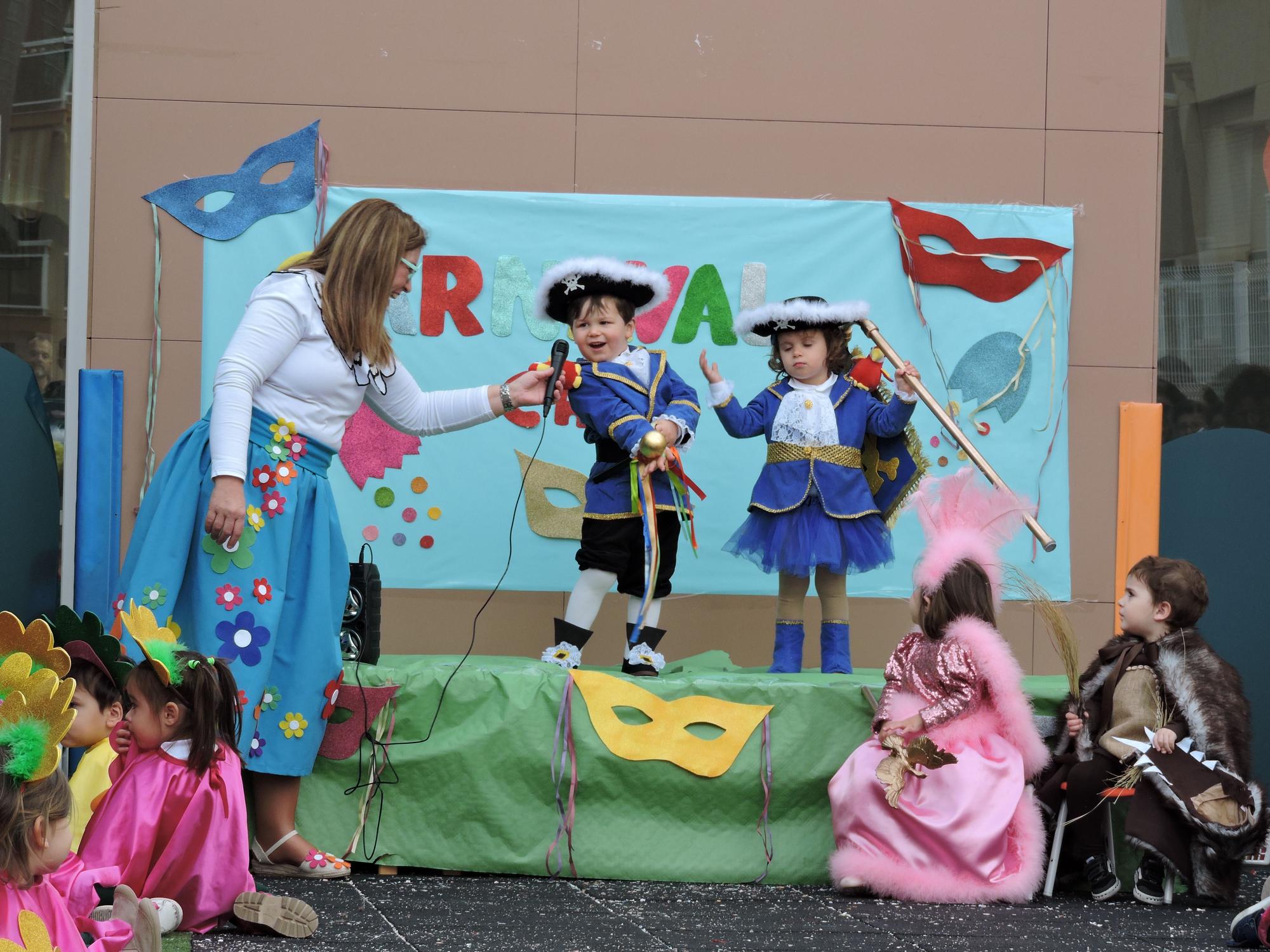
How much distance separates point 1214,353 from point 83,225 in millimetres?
3998

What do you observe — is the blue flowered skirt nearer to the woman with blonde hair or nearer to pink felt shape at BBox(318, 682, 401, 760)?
the woman with blonde hair

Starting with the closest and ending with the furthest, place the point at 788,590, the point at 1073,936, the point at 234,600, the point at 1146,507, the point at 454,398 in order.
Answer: the point at 1073,936
the point at 234,600
the point at 454,398
the point at 788,590
the point at 1146,507

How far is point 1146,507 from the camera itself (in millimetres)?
4848

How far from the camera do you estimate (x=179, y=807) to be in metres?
2.70

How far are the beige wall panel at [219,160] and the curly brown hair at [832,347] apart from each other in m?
1.09

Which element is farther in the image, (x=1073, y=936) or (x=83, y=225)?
(x=83, y=225)

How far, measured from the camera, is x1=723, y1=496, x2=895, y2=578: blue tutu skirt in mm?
4012

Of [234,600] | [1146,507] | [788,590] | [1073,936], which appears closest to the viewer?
[1073,936]

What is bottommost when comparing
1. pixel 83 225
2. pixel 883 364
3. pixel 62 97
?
pixel 883 364

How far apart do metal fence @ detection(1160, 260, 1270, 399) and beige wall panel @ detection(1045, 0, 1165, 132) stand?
0.57 metres

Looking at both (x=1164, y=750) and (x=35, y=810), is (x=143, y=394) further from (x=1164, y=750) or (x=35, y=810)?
(x=1164, y=750)

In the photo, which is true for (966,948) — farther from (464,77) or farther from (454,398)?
(464,77)

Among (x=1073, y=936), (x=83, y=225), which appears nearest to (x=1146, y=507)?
(x=1073, y=936)

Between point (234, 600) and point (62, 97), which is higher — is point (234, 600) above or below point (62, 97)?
below
